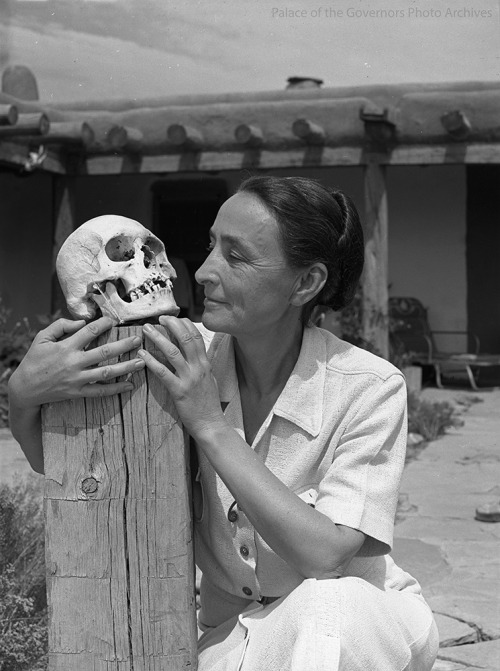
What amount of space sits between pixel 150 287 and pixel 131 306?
0.08m

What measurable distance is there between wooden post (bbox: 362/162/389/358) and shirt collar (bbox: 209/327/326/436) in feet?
22.8

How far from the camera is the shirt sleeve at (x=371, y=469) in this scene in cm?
194

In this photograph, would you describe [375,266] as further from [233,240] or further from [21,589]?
[233,240]

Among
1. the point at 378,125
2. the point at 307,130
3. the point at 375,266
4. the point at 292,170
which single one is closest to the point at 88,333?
the point at 307,130

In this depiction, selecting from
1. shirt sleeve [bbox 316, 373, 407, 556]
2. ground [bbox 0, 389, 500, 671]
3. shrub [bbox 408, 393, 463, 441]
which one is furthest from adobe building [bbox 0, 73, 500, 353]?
shirt sleeve [bbox 316, 373, 407, 556]

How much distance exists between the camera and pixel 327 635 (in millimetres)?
1747

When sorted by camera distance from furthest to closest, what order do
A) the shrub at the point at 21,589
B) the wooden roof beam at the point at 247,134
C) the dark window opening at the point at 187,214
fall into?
Answer: the dark window opening at the point at 187,214 < the wooden roof beam at the point at 247,134 < the shrub at the point at 21,589

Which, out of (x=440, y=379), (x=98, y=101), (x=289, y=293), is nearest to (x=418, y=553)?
(x=289, y=293)

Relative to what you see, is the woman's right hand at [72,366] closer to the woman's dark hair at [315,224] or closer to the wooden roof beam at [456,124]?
the woman's dark hair at [315,224]

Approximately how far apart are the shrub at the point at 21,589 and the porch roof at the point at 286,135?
5.73 metres

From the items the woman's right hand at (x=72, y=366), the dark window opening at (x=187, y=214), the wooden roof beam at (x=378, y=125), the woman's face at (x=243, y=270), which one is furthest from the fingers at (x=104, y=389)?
the dark window opening at (x=187, y=214)

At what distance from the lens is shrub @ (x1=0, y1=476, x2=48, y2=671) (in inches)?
102

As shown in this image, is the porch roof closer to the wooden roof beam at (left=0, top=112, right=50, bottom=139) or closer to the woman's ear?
the wooden roof beam at (left=0, top=112, right=50, bottom=139)

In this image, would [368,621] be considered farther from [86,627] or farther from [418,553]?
[418,553]
